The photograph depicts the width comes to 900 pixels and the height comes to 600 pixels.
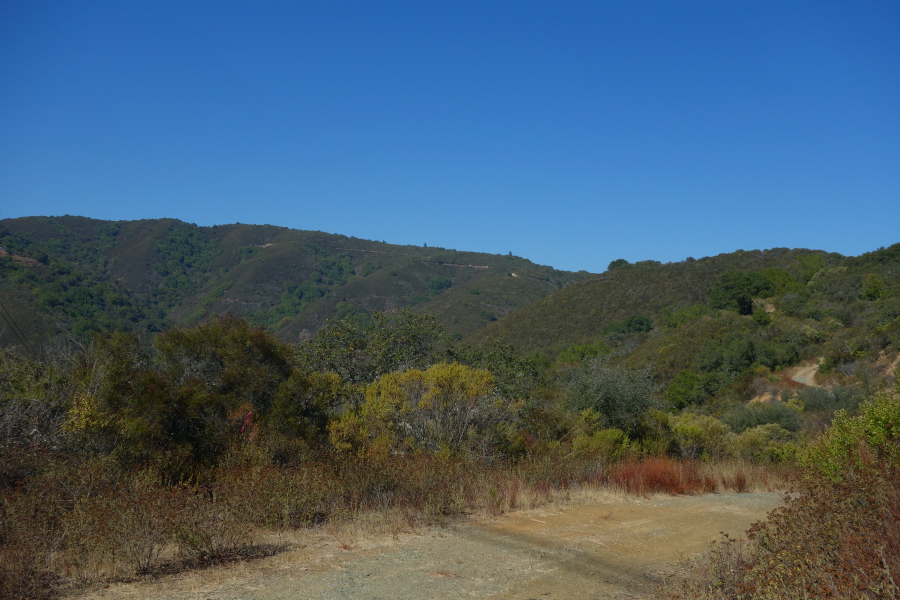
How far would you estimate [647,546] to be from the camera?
7.63 metres

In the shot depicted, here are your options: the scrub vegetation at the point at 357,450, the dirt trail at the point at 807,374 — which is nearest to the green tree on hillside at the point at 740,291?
the dirt trail at the point at 807,374

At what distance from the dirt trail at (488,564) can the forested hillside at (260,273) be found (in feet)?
208

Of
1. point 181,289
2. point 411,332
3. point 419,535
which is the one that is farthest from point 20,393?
point 181,289

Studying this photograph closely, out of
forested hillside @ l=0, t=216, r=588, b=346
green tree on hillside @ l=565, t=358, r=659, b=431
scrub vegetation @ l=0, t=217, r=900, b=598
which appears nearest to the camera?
scrub vegetation @ l=0, t=217, r=900, b=598

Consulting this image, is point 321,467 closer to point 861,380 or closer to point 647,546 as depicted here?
point 647,546

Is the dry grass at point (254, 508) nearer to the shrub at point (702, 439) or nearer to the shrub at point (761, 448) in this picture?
the shrub at point (702, 439)

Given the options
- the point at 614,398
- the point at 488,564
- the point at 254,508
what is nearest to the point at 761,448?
the point at 614,398

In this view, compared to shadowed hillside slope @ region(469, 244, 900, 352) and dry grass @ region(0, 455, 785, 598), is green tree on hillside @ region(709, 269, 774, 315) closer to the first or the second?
shadowed hillside slope @ region(469, 244, 900, 352)

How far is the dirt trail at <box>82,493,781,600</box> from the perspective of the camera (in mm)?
5523

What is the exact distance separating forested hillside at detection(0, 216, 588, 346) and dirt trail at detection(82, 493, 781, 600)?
63.3 meters

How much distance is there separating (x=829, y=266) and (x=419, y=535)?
72.9m

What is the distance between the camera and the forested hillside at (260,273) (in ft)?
309

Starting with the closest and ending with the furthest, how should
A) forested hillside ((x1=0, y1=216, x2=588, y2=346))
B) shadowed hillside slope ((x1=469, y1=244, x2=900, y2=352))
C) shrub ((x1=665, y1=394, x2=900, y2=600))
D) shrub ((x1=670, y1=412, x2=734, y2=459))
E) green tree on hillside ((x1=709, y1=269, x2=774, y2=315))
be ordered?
shrub ((x1=665, y1=394, x2=900, y2=600))
shrub ((x1=670, y1=412, x2=734, y2=459))
shadowed hillside slope ((x1=469, y1=244, x2=900, y2=352))
green tree on hillside ((x1=709, y1=269, x2=774, y2=315))
forested hillside ((x1=0, y1=216, x2=588, y2=346))

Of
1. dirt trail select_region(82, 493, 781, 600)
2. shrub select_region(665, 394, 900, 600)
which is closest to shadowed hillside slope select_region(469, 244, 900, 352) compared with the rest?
dirt trail select_region(82, 493, 781, 600)
